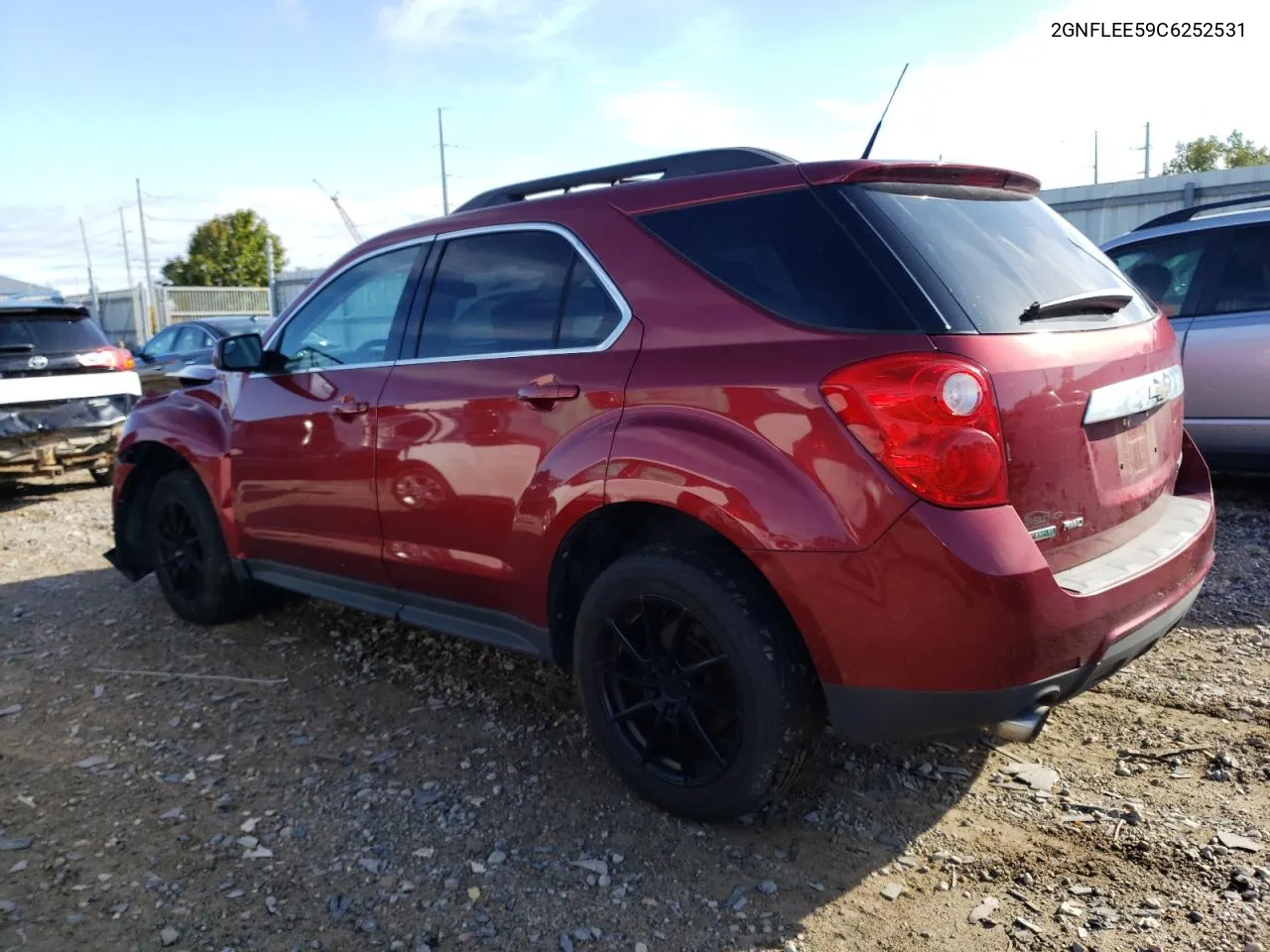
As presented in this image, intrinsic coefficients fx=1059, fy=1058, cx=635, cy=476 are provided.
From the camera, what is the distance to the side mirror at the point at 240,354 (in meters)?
4.39

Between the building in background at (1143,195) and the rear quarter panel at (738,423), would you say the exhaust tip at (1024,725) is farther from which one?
the building in background at (1143,195)

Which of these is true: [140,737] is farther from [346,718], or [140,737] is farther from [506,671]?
[506,671]

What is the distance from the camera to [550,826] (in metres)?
3.10

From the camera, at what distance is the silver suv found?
590 cm

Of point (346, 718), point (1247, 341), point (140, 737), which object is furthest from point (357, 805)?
point (1247, 341)

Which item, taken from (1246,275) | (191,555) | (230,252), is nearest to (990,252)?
(191,555)

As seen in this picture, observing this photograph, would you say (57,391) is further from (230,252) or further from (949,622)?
(230,252)

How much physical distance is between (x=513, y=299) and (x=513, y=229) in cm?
26

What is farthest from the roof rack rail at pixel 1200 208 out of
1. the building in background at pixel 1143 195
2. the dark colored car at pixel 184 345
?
the dark colored car at pixel 184 345

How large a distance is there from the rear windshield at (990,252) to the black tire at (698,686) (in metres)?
0.91

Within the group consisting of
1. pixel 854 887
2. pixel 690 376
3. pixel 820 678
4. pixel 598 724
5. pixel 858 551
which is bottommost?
pixel 854 887

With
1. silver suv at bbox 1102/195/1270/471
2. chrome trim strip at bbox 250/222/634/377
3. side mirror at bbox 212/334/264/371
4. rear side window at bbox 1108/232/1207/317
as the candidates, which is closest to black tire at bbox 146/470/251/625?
side mirror at bbox 212/334/264/371

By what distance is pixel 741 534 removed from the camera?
106 inches

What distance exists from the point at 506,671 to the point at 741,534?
1.90 m
